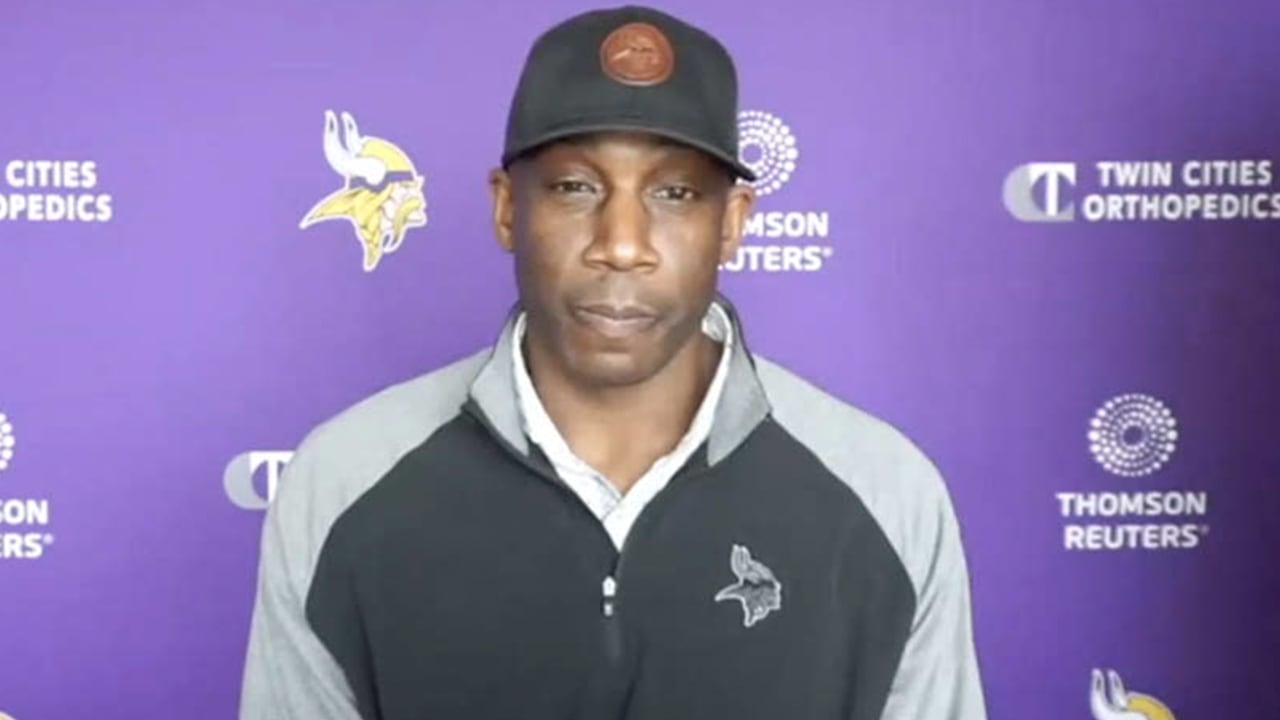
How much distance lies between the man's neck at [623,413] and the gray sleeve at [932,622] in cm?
17

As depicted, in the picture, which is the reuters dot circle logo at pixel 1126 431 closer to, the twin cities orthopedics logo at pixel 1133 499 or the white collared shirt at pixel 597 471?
the twin cities orthopedics logo at pixel 1133 499

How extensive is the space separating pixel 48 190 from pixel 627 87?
853mm

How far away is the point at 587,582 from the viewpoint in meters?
1.06

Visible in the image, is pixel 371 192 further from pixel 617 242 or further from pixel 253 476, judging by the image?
pixel 617 242

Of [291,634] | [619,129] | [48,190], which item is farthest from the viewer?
[48,190]

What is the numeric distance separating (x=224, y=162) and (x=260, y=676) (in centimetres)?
67

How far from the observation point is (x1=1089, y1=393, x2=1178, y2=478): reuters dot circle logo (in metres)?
1.67

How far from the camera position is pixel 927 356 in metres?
1.66


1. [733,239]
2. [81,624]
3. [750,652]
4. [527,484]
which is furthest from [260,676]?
[81,624]

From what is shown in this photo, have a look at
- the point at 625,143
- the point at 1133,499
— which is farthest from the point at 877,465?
the point at 1133,499

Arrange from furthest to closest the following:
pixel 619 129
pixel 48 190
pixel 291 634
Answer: pixel 48 190 < pixel 291 634 < pixel 619 129

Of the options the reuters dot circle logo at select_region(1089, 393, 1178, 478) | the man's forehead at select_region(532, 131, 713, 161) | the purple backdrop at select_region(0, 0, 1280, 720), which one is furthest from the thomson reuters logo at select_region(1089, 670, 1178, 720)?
the man's forehead at select_region(532, 131, 713, 161)

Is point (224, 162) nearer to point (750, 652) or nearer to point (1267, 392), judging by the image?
point (750, 652)

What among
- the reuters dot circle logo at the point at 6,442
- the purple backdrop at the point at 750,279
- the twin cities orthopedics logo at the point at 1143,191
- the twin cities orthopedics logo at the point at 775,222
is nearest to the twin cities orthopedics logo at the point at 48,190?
the purple backdrop at the point at 750,279
